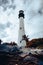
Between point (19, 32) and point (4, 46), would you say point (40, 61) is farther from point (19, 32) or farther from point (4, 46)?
point (19, 32)

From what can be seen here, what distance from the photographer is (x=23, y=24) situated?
48.5 meters

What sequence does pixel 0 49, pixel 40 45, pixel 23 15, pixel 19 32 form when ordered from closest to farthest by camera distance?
pixel 0 49 < pixel 40 45 < pixel 19 32 < pixel 23 15

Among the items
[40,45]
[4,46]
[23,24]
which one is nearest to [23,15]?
[23,24]

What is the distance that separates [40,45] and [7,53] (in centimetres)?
690

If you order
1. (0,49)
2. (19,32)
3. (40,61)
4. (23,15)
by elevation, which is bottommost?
(40,61)

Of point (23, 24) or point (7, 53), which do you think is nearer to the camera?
point (7, 53)

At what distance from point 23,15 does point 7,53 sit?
2965cm

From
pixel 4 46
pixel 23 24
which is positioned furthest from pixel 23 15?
pixel 4 46

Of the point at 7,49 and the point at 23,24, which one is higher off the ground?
the point at 23,24

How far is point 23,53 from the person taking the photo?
22.7 meters

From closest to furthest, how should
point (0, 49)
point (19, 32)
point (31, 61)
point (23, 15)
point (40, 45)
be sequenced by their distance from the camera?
point (31, 61) < point (0, 49) < point (40, 45) < point (19, 32) < point (23, 15)

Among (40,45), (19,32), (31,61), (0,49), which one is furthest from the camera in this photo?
(19,32)

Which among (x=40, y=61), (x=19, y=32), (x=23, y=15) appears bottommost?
(x=40, y=61)

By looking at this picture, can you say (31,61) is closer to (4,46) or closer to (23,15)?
(4,46)
